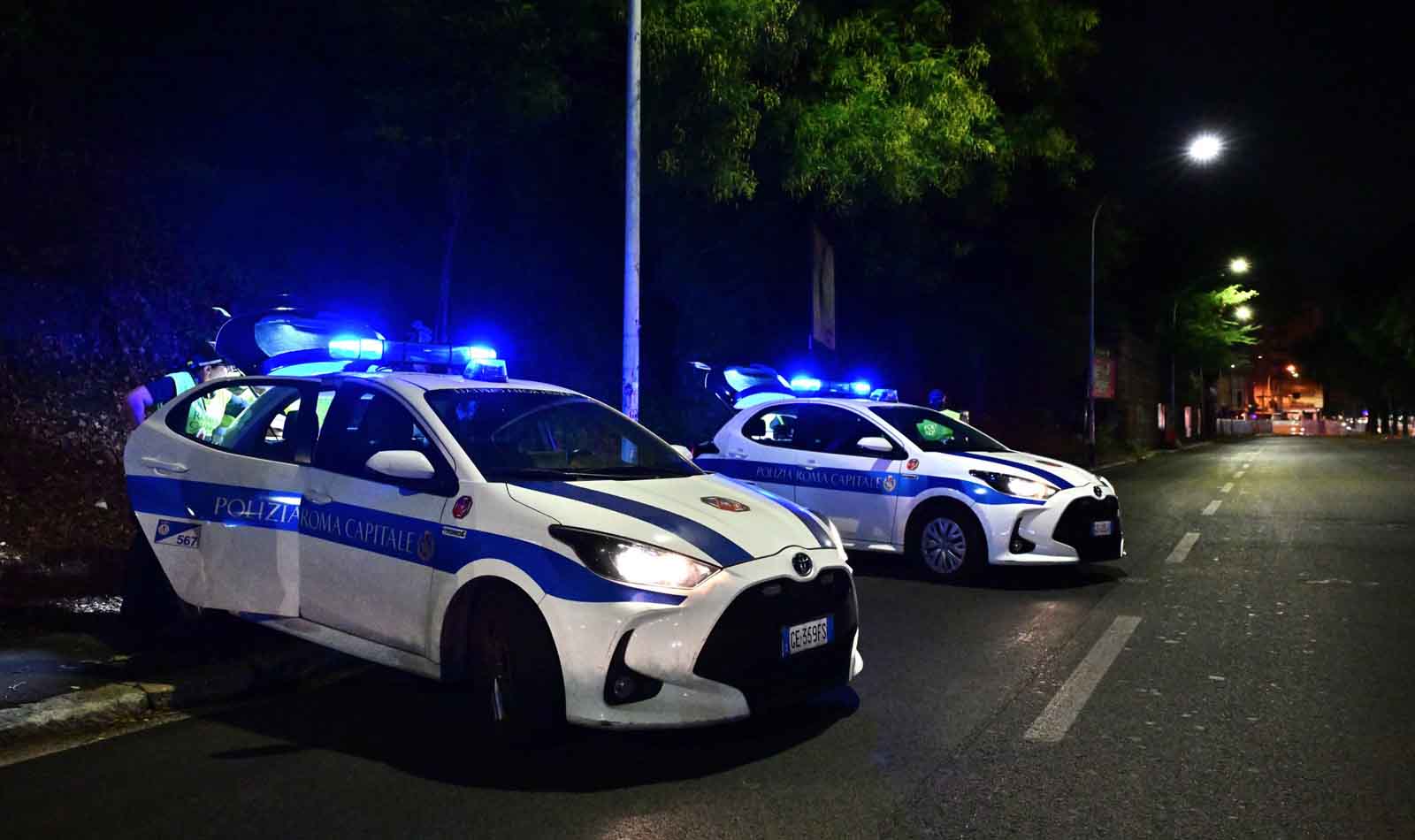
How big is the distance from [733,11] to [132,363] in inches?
301

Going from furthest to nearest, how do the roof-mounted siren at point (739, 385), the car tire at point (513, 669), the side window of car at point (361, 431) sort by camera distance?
the roof-mounted siren at point (739, 385)
the side window of car at point (361, 431)
the car tire at point (513, 669)

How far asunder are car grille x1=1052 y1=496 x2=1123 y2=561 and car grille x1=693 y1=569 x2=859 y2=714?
4651mm

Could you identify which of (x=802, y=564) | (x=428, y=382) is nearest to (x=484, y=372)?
(x=428, y=382)

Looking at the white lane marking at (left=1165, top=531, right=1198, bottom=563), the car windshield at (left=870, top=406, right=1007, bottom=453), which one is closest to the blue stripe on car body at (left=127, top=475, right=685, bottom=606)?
the car windshield at (left=870, top=406, right=1007, bottom=453)

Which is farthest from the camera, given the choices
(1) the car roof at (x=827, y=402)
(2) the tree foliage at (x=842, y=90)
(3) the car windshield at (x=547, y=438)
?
(2) the tree foliage at (x=842, y=90)

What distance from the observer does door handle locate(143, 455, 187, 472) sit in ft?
20.9

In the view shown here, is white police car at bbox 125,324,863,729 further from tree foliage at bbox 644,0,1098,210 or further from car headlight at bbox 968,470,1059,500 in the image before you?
→ tree foliage at bbox 644,0,1098,210

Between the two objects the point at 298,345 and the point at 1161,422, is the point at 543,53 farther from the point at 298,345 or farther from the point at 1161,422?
the point at 1161,422

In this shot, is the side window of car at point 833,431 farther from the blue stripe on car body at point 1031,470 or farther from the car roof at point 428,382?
the car roof at point 428,382

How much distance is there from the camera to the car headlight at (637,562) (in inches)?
182

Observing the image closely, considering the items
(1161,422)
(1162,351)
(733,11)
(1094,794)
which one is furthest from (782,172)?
(1161,422)

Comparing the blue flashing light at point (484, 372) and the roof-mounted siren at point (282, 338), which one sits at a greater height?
the roof-mounted siren at point (282, 338)

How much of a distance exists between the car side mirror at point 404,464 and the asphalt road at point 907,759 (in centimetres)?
119

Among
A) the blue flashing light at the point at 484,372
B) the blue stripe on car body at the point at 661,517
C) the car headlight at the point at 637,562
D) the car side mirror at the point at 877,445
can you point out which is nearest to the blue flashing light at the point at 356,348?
the blue flashing light at the point at 484,372
